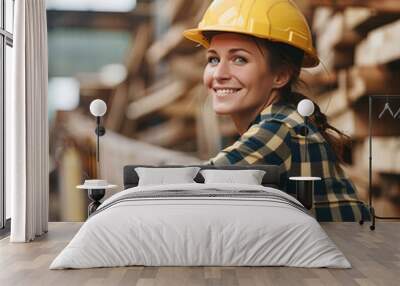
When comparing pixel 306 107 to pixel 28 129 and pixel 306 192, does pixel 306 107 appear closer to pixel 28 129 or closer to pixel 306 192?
pixel 306 192

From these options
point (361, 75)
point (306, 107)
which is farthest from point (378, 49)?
point (306, 107)

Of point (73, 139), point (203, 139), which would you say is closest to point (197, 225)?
point (203, 139)

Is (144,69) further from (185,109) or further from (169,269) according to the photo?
(169,269)

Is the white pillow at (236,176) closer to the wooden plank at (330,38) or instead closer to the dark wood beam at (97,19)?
the wooden plank at (330,38)

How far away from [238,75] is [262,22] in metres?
0.65

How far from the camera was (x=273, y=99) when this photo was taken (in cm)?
689

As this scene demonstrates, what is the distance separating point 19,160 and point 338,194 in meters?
3.57

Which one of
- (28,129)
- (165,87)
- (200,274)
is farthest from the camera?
(165,87)

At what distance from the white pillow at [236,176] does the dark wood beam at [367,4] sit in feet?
7.01

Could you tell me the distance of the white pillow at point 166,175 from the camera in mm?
6375

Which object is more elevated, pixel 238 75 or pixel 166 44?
pixel 166 44

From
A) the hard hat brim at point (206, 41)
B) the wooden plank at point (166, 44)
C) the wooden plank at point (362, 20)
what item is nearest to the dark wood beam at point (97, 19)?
the wooden plank at point (166, 44)

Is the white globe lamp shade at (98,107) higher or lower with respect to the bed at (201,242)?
higher

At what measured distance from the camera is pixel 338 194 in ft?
22.7
